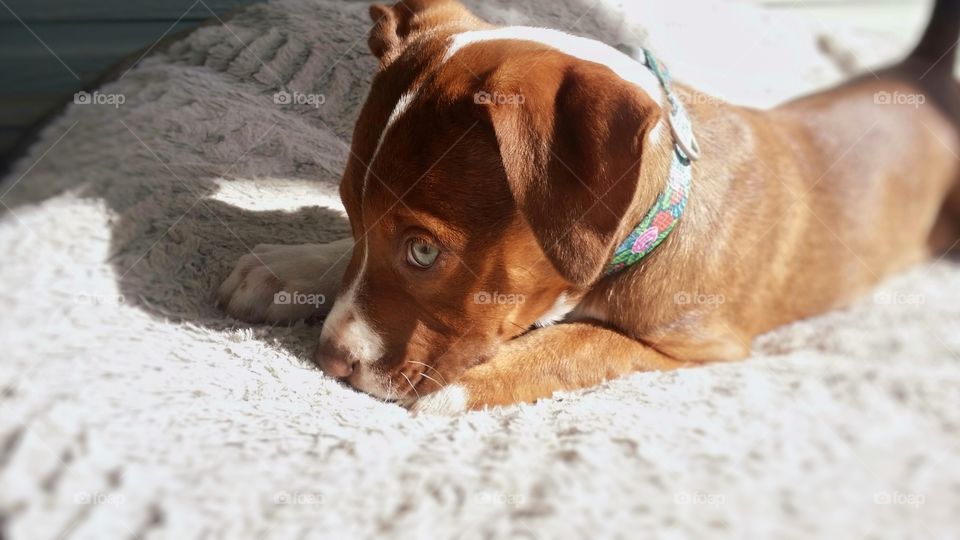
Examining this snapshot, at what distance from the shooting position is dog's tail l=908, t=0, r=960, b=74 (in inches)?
149

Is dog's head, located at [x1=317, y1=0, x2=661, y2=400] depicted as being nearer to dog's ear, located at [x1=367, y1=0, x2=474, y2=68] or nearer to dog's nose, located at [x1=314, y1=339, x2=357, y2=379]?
dog's nose, located at [x1=314, y1=339, x2=357, y2=379]

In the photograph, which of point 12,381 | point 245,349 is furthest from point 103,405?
point 245,349

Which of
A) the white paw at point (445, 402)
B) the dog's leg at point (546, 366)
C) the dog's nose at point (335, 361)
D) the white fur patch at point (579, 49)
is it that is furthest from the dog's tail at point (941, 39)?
the dog's nose at point (335, 361)

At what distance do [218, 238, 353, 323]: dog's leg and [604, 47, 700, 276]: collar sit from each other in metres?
1.06

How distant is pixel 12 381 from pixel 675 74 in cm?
412

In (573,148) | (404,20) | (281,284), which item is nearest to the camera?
(573,148)

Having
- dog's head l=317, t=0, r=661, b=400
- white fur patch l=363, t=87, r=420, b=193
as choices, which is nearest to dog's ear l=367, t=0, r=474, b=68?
dog's head l=317, t=0, r=661, b=400

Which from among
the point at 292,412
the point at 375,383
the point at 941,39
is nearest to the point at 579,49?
the point at 375,383

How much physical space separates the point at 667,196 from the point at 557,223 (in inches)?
25.7

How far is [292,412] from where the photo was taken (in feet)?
7.41

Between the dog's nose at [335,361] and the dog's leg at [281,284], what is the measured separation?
1.25ft

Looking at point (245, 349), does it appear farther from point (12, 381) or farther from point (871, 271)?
point (871, 271)

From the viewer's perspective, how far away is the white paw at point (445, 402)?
8.32 ft

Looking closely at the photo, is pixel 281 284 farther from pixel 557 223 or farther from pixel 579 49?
pixel 579 49
